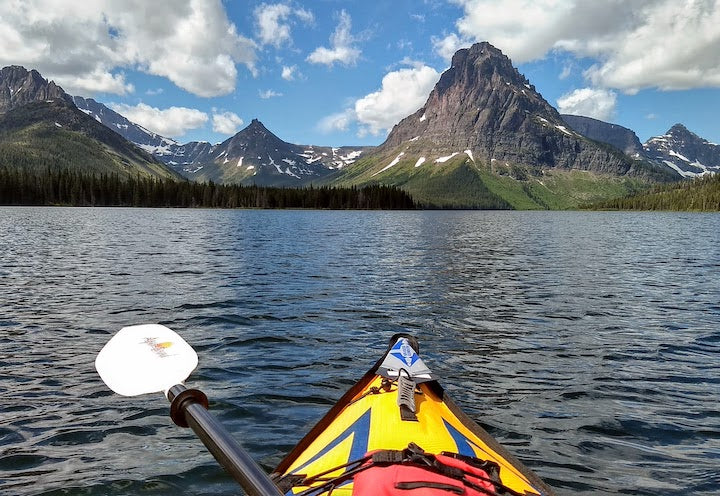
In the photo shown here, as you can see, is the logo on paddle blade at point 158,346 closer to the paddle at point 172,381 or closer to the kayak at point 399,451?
the paddle at point 172,381

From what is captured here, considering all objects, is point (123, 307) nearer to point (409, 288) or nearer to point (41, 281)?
point (41, 281)

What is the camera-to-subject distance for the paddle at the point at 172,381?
4082mm

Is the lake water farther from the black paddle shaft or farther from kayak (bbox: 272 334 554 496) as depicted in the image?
the black paddle shaft

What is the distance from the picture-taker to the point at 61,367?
1455 cm

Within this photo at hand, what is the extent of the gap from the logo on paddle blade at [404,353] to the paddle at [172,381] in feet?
15.2

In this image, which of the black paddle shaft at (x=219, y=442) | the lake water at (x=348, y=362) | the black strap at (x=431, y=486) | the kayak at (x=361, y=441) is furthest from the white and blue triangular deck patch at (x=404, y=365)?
the black paddle shaft at (x=219, y=442)

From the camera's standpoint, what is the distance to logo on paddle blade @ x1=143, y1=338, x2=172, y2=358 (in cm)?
613

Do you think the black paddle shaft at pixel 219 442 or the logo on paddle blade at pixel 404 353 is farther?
the logo on paddle blade at pixel 404 353

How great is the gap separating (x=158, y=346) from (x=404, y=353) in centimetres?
525

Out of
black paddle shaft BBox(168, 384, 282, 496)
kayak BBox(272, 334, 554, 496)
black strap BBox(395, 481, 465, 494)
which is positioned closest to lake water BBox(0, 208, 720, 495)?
kayak BBox(272, 334, 554, 496)

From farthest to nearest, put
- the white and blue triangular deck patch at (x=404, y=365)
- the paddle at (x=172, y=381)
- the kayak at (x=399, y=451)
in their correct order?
the white and blue triangular deck patch at (x=404, y=365) → the kayak at (x=399, y=451) → the paddle at (x=172, y=381)

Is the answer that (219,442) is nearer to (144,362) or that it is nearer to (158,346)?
(144,362)

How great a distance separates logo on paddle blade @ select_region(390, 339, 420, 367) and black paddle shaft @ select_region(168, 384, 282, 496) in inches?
199

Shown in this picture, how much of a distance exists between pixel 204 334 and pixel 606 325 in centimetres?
1618
